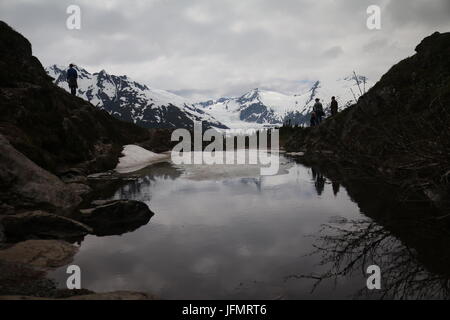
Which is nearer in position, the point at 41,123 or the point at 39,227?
the point at 39,227

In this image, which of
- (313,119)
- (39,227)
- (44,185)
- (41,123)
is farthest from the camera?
(313,119)

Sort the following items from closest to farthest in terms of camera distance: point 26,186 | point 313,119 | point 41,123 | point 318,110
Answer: point 26,186 < point 41,123 < point 318,110 < point 313,119

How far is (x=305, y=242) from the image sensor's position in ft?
34.1

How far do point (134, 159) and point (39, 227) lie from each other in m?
22.6

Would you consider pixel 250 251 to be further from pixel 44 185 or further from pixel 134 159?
pixel 134 159

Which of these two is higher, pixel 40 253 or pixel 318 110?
pixel 318 110

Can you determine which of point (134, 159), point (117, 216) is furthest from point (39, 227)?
point (134, 159)

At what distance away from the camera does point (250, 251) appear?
978 centimetres

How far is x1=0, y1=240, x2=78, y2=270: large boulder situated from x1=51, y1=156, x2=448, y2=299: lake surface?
0.39 meters

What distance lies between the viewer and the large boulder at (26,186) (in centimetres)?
1357

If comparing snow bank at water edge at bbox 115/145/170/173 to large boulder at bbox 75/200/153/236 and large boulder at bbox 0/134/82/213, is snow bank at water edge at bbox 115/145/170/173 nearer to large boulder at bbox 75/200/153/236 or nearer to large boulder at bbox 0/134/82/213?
large boulder at bbox 0/134/82/213

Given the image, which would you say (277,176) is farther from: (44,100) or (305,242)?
(44,100)

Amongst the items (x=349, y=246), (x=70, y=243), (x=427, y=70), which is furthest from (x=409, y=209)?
(x=427, y=70)

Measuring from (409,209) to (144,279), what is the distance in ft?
33.5
